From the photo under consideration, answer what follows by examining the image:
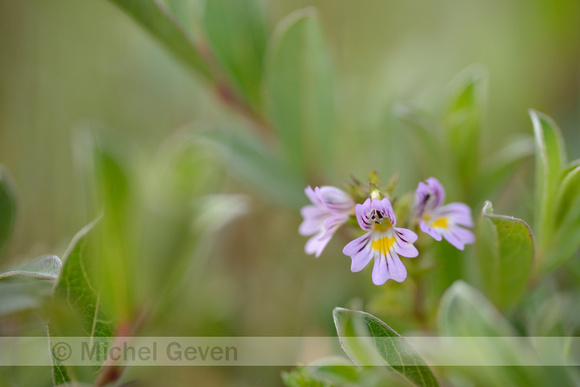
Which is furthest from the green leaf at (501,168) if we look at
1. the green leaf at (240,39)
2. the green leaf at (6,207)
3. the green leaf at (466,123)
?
the green leaf at (6,207)

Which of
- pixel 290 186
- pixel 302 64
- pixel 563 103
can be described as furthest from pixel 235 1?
pixel 563 103

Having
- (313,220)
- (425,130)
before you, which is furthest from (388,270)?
(425,130)

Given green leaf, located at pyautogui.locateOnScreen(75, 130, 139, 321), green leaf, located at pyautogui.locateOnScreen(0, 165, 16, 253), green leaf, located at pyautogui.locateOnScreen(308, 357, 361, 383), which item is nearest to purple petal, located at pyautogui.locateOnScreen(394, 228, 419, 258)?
green leaf, located at pyautogui.locateOnScreen(308, 357, 361, 383)

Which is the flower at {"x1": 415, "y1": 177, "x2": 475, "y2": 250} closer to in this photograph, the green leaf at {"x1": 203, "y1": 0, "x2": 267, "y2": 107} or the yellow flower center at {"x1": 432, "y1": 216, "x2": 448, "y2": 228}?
the yellow flower center at {"x1": 432, "y1": 216, "x2": 448, "y2": 228}

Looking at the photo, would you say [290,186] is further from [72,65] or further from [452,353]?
[72,65]

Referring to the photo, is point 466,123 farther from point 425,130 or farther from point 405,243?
point 405,243

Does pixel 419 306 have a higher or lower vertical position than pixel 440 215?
lower

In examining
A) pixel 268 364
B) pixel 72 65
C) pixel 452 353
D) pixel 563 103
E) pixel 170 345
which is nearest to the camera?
pixel 452 353
